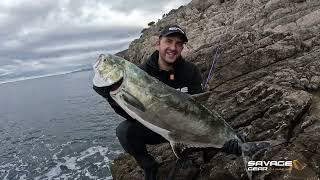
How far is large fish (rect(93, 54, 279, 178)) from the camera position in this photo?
7117mm

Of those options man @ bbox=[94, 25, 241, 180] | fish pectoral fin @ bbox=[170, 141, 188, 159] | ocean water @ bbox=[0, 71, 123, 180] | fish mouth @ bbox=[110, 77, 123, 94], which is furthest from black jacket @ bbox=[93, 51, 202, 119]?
ocean water @ bbox=[0, 71, 123, 180]

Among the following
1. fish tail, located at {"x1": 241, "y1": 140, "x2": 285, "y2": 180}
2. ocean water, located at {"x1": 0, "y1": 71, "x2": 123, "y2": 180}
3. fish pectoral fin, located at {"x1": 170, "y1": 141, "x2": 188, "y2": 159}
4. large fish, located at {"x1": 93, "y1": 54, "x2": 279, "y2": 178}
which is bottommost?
ocean water, located at {"x1": 0, "y1": 71, "x2": 123, "y2": 180}

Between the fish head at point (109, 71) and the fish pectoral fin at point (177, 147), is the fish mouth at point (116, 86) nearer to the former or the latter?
the fish head at point (109, 71)

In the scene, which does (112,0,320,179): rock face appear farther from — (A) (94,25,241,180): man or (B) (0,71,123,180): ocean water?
(B) (0,71,123,180): ocean water

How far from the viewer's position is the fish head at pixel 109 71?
23.3 ft

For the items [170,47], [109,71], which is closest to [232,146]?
[170,47]

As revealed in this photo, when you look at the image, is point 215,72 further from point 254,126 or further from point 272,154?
point 272,154

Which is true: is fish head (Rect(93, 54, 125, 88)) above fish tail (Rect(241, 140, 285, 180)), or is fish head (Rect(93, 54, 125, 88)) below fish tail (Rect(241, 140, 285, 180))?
above

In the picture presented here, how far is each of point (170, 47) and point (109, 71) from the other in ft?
5.85

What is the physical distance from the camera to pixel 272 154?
26.2 ft

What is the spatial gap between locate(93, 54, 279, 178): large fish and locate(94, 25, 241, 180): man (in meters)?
1.01

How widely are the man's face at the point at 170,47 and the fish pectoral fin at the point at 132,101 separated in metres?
1.76

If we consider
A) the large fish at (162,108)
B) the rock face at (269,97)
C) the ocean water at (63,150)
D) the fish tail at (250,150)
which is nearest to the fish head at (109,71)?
the large fish at (162,108)

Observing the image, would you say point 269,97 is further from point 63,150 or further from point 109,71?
point 63,150
